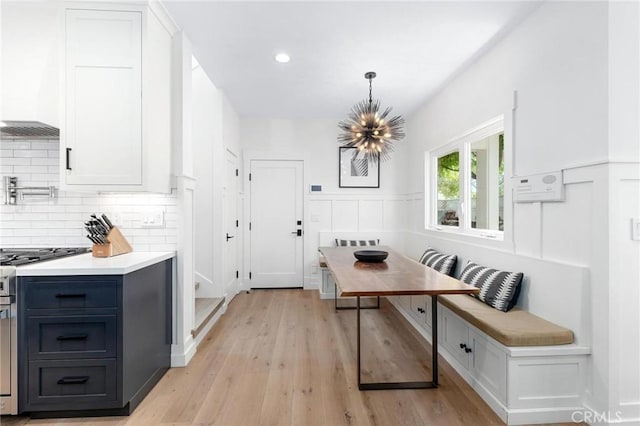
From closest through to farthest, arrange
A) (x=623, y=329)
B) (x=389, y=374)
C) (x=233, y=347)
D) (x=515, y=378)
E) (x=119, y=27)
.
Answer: (x=623, y=329) → (x=515, y=378) → (x=119, y=27) → (x=389, y=374) → (x=233, y=347)

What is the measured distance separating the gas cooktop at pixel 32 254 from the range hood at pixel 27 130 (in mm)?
899

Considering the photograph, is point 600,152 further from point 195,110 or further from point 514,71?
point 195,110

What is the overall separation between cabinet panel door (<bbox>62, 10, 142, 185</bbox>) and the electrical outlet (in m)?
0.38

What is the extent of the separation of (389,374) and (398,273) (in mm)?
775

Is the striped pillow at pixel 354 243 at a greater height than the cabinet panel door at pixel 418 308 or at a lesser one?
greater

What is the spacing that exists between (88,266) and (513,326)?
264cm

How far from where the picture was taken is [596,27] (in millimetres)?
1794

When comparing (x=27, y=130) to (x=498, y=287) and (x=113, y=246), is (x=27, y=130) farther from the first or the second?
(x=498, y=287)

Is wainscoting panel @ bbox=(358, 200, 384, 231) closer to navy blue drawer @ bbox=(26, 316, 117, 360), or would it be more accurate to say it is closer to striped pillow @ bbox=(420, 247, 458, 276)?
striped pillow @ bbox=(420, 247, 458, 276)

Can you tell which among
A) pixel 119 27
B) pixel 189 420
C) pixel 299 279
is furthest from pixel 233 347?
pixel 119 27

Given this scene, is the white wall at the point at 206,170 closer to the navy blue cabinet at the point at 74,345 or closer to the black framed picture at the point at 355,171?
the navy blue cabinet at the point at 74,345

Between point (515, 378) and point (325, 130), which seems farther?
point (325, 130)

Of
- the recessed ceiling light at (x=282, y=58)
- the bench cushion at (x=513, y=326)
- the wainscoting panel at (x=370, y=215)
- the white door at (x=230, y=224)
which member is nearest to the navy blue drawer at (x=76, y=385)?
the white door at (x=230, y=224)

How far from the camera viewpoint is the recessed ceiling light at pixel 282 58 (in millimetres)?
2984
